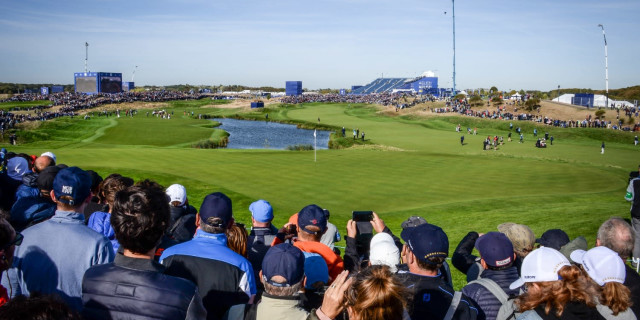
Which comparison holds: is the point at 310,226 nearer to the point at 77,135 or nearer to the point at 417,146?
the point at 417,146

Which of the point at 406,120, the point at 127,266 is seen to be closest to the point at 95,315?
the point at 127,266

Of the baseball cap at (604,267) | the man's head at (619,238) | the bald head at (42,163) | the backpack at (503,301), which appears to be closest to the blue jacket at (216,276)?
the backpack at (503,301)

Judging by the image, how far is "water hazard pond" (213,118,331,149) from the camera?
214 ft

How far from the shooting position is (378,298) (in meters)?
3.46

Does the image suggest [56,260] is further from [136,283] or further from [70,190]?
[136,283]

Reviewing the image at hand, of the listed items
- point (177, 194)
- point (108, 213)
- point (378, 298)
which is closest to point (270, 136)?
point (177, 194)

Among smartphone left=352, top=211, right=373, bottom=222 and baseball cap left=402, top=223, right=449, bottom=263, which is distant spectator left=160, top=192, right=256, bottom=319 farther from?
smartphone left=352, top=211, right=373, bottom=222

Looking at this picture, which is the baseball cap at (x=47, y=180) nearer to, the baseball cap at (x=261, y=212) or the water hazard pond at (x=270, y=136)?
the baseball cap at (x=261, y=212)

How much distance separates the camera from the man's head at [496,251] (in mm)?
5225

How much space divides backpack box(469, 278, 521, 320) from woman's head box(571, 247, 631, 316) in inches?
28.7

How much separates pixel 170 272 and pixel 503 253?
345 cm

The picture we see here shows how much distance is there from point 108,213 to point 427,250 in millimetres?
4052

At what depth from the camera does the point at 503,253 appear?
5.23m

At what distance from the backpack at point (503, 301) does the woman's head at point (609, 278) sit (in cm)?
73
